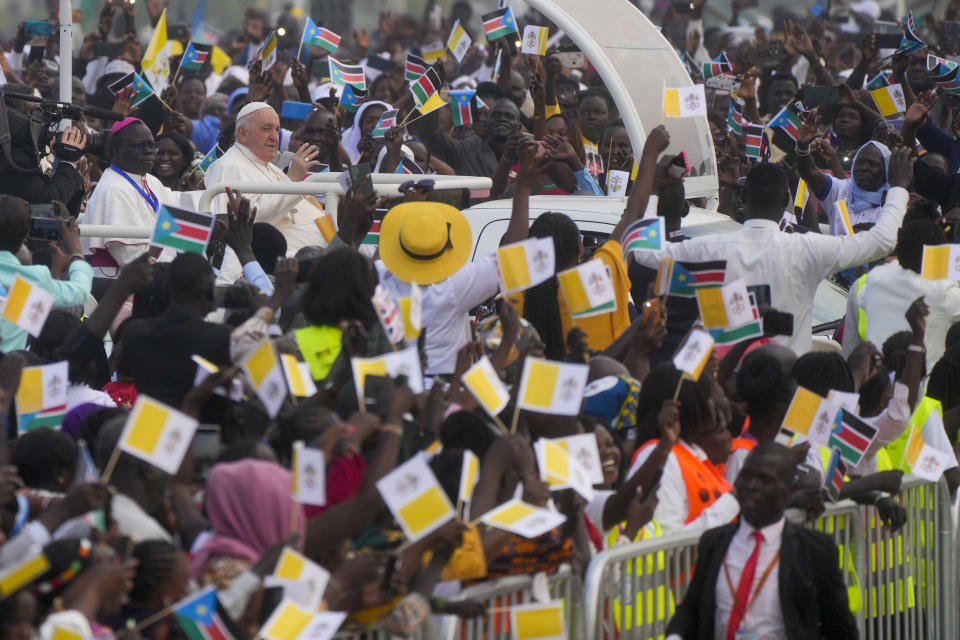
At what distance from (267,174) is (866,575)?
4.40 meters

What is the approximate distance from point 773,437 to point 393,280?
66.3 inches

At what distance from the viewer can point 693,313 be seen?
8.07m

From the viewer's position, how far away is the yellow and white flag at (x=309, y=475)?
4.70 m

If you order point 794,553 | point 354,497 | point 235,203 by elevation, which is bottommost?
point 794,553

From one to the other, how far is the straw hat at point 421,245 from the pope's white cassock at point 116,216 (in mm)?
2134

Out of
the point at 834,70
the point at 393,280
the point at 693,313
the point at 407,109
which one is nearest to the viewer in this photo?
the point at 393,280

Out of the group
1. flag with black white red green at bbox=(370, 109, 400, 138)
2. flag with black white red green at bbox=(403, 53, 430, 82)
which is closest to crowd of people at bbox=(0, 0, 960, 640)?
Result: flag with black white red green at bbox=(370, 109, 400, 138)

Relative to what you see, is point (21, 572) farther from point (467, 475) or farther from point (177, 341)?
point (177, 341)

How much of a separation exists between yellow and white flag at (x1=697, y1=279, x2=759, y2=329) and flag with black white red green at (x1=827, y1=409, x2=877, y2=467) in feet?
2.78

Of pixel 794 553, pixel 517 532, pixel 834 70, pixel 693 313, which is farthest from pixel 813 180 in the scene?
pixel 834 70

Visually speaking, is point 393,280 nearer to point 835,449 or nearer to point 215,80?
point 835,449

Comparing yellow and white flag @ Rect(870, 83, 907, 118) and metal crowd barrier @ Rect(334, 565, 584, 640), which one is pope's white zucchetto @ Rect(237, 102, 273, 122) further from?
metal crowd barrier @ Rect(334, 565, 584, 640)

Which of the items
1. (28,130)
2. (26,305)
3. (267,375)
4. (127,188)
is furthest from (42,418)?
(127,188)

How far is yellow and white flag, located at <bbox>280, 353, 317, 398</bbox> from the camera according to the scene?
18.3ft
